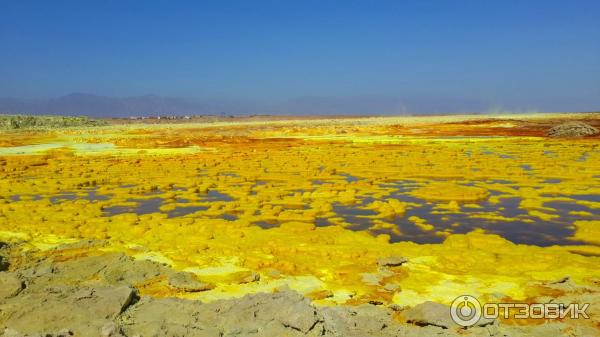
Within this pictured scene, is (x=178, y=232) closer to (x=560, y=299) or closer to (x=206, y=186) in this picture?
(x=206, y=186)

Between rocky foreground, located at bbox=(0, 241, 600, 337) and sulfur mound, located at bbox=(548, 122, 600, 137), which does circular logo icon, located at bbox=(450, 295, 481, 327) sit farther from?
sulfur mound, located at bbox=(548, 122, 600, 137)

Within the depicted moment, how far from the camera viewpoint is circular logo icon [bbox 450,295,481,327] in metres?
5.23

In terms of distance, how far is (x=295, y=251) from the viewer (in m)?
8.65

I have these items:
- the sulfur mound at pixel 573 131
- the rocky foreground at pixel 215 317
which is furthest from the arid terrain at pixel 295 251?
the sulfur mound at pixel 573 131

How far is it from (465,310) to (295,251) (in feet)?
12.2

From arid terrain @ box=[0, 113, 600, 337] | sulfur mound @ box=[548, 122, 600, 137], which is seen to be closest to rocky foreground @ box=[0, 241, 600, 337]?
arid terrain @ box=[0, 113, 600, 337]

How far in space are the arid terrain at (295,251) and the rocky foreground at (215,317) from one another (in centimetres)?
2

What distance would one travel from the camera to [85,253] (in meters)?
8.48

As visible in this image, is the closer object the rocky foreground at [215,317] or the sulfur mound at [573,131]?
the rocky foreground at [215,317]

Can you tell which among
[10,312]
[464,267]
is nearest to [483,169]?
[464,267]

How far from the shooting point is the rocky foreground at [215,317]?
491 centimetres

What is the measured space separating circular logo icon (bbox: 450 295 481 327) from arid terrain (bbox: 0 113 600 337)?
121 mm

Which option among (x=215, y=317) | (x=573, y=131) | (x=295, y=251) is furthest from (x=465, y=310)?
(x=573, y=131)

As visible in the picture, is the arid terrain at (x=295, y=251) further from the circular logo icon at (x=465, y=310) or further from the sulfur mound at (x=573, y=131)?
the sulfur mound at (x=573, y=131)
